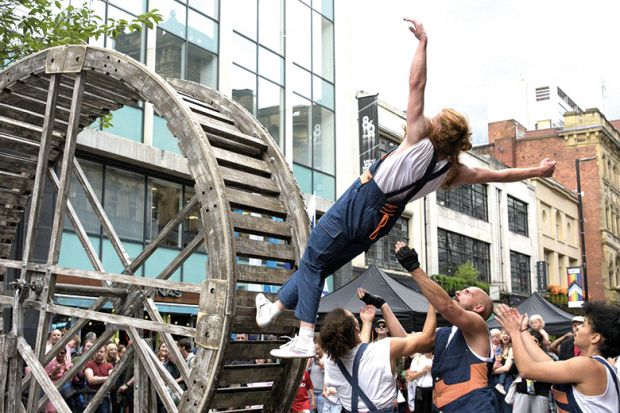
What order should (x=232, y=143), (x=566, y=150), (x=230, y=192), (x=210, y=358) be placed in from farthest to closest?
(x=566, y=150) < (x=232, y=143) < (x=230, y=192) < (x=210, y=358)

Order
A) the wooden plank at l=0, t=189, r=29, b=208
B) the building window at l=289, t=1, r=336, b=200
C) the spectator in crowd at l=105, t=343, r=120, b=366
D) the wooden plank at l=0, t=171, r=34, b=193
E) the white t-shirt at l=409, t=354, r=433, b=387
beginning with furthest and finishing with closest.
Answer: the building window at l=289, t=1, r=336, b=200 → the spectator in crowd at l=105, t=343, r=120, b=366 → the white t-shirt at l=409, t=354, r=433, b=387 → the wooden plank at l=0, t=189, r=29, b=208 → the wooden plank at l=0, t=171, r=34, b=193

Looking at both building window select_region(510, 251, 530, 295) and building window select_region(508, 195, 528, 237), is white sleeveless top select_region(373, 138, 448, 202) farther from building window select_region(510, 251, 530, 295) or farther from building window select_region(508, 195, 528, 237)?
building window select_region(510, 251, 530, 295)

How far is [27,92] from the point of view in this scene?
883cm

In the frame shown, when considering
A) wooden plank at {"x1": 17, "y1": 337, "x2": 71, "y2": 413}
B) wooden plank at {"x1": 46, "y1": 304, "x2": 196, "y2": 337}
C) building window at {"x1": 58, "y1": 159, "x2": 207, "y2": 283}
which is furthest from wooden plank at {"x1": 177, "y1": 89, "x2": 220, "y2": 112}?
building window at {"x1": 58, "y1": 159, "x2": 207, "y2": 283}

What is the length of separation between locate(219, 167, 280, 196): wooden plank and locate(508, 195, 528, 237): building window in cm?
4178

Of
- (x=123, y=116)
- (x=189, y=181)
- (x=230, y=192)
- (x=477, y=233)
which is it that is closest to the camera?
(x=230, y=192)

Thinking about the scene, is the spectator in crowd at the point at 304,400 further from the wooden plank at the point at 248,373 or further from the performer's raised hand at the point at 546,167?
the performer's raised hand at the point at 546,167

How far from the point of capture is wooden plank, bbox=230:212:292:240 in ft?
22.5

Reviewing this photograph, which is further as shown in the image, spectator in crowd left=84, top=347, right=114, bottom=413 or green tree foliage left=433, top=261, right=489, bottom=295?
green tree foliage left=433, top=261, right=489, bottom=295

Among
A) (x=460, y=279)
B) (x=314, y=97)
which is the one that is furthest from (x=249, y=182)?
(x=460, y=279)

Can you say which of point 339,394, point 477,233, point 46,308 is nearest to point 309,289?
point 339,394

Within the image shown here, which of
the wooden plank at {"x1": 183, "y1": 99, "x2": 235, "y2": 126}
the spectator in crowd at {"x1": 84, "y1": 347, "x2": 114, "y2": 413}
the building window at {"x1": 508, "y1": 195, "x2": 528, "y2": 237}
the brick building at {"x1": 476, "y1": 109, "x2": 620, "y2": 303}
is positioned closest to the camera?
the wooden plank at {"x1": 183, "y1": 99, "x2": 235, "y2": 126}

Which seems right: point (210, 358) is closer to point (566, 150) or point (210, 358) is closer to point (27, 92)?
point (27, 92)

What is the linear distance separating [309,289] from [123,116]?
15.2 meters
